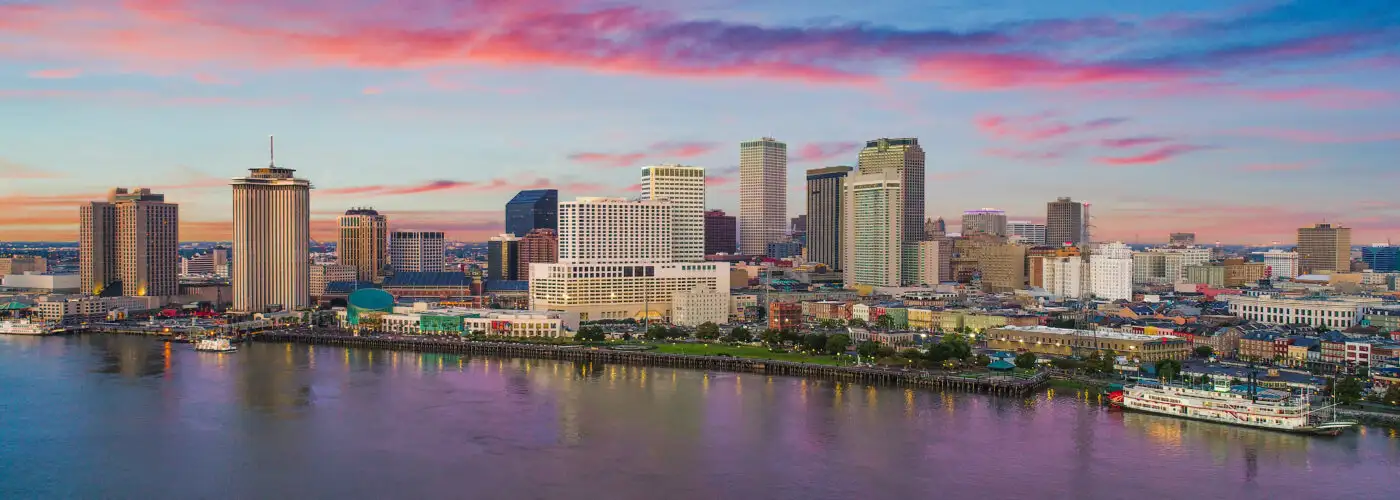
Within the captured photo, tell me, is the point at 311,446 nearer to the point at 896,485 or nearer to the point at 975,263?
the point at 896,485

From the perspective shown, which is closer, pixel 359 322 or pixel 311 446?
pixel 311 446

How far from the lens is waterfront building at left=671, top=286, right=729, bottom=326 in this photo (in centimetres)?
5406

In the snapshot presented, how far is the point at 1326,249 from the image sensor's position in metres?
97.7

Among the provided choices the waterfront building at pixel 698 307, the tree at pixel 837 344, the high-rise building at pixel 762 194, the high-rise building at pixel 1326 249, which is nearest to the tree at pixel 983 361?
the tree at pixel 837 344

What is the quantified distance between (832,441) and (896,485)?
13.0ft

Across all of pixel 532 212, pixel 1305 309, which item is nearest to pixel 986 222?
pixel 532 212

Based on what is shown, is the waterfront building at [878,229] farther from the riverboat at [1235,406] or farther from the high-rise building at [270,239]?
the riverboat at [1235,406]

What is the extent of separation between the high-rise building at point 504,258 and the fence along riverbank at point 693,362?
143 ft

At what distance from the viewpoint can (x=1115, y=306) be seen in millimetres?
57344

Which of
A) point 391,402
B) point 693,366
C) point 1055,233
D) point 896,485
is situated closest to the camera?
point 896,485

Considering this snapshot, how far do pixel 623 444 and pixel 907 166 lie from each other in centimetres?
8194

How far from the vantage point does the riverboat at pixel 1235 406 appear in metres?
26.7

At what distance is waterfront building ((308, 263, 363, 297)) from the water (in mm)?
50389

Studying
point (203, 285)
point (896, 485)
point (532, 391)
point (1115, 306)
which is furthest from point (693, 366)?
point (203, 285)
